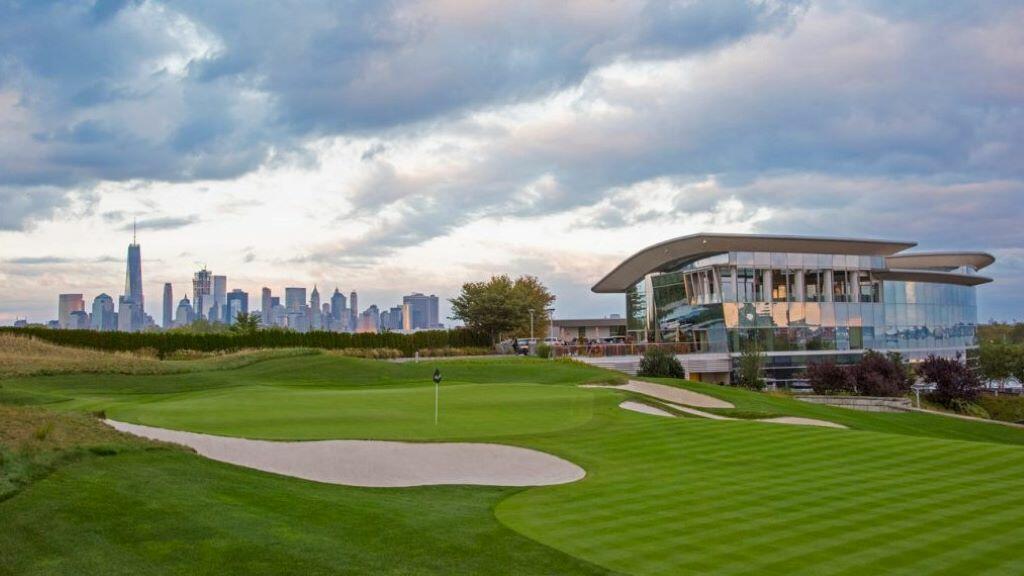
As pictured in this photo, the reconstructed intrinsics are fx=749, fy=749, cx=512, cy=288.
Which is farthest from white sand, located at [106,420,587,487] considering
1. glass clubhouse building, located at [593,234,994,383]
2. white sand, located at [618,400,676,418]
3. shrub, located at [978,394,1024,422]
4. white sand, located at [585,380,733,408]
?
shrub, located at [978,394,1024,422]

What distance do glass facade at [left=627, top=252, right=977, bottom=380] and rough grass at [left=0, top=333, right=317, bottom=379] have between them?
3095 cm

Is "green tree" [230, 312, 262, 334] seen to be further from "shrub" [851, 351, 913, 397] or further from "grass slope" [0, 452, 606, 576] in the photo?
"grass slope" [0, 452, 606, 576]

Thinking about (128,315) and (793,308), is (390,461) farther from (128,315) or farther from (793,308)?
(128,315)

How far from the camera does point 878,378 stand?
43094 mm

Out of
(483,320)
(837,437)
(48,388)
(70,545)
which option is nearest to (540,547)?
(70,545)

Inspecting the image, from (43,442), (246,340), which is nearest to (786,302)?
(246,340)

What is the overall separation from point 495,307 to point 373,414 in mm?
48898

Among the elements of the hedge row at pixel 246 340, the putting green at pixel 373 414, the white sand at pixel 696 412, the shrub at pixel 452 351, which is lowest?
the white sand at pixel 696 412

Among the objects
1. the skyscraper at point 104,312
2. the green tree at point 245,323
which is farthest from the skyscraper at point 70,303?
the green tree at point 245,323

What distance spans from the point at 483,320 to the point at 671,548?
6167 centimetres

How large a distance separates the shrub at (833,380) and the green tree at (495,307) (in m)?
30.7

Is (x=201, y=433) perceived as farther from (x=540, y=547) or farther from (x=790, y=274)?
(x=790, y=274)

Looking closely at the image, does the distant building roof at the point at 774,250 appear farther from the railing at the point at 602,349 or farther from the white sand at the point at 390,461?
the white sand at the point at 390,461

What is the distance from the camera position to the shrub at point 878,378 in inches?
1695
